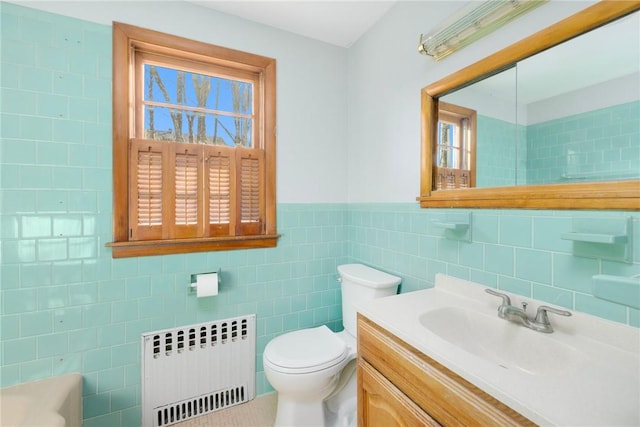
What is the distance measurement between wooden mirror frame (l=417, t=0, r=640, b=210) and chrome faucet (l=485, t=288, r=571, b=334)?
1.10 feet

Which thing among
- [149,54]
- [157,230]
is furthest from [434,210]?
[149,54]

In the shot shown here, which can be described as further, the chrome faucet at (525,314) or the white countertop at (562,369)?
the chrome faucet at (525,314)

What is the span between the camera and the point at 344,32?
6.22ft

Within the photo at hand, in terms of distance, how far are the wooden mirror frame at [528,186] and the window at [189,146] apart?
0.98 meters

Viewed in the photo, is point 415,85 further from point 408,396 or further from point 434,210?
point 408,396

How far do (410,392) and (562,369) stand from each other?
446 millimetres

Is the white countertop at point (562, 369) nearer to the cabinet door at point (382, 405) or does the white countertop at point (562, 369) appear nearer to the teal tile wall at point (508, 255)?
the teal tile wall at point (508, 255)

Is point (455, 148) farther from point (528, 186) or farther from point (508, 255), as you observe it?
point (508, 255)

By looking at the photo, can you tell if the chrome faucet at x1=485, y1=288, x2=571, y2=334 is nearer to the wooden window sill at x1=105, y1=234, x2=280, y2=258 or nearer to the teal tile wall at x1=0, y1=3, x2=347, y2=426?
the wooden window sill at x1=105, y1=234, x2=280, y2=258

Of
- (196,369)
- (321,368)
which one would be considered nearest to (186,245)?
(196,369)

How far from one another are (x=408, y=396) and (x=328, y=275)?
1.18 metres

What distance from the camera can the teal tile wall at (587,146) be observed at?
31.3 inches

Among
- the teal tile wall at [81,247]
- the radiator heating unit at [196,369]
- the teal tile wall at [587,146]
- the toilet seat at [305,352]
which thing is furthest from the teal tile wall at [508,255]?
the radiator heating unit at [196,369]

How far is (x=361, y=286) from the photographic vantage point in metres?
1.62
